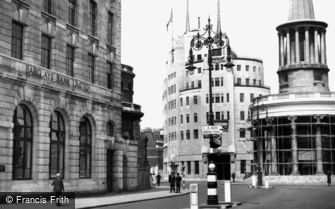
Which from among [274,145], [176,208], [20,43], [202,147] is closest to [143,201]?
[176,208]

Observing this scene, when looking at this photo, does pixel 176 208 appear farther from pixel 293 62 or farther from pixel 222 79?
pixel 222 79

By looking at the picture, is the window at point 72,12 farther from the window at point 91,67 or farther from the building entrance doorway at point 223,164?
the building entrance doorway at point 223,164

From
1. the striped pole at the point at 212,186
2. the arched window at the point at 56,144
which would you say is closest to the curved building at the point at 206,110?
the arched window at the point at 56,144

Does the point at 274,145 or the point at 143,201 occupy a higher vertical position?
the point at 274,145

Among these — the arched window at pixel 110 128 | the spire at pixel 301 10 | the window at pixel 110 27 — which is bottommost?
the arched window at pixel 110 128

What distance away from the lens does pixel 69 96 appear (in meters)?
36.2

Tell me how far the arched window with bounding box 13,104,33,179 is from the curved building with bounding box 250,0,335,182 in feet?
152

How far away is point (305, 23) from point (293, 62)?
20.8 ft

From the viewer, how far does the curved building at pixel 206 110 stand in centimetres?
10588

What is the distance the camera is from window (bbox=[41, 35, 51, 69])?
3416 cm

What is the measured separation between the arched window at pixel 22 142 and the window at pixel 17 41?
2.97 m

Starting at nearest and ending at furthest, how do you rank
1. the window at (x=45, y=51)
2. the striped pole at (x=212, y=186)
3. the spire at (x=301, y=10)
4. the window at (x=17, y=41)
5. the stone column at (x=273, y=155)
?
1. the striped pole at (x=212, y=186)
2. the window at (x=17, y=41)
3. the window at (x=45, y=51)
4. the stone column at (x=273, y=155)
5. the spire at (x=301, y=10)

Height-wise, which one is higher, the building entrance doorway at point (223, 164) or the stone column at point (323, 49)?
the stone column at point (323, 49)

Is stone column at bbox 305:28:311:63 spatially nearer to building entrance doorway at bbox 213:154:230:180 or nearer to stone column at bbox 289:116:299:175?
stone column at bbox 289:116:299:175
